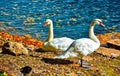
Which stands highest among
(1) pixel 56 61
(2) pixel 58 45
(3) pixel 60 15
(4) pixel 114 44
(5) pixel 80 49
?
(5) pixel 80 49

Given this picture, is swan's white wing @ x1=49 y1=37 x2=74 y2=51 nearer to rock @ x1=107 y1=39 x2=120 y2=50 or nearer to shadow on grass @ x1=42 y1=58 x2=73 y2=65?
shadow on grass @ x1=42 y1=58 x2=73 y2=65

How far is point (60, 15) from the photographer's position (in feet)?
127

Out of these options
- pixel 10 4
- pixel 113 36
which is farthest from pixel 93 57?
pixel 10 4

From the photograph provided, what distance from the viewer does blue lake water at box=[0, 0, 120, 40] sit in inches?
1187

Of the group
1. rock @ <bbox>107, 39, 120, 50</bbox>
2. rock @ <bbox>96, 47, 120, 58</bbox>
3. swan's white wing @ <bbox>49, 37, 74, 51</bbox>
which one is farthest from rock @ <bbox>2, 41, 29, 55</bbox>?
rock @ <bbox>107, 39, 120, 50</bbox>

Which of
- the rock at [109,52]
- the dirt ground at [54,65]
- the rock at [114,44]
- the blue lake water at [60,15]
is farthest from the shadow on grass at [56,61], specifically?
the blue lake water at [60,15]

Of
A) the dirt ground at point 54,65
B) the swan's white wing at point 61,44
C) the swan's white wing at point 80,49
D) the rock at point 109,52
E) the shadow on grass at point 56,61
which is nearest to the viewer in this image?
the dirt ground at point 54,65

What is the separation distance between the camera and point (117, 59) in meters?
16.2

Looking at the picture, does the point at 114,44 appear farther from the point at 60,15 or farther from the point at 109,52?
the point at 60,15

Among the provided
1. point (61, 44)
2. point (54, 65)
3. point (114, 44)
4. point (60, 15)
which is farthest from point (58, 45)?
point (60, 15)

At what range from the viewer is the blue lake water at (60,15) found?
98.9 feet

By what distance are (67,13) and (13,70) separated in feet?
93.7

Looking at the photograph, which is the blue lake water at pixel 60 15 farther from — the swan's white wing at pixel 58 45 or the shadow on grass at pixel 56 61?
the shadow on grass at pixel 56 61

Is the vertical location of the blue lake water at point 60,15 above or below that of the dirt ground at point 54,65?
below
